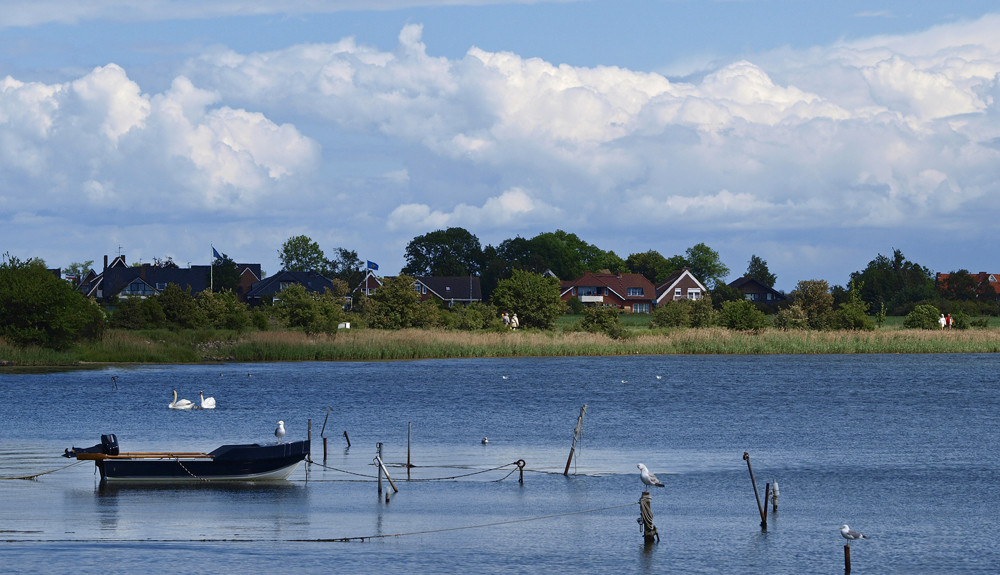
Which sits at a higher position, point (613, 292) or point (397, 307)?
point (613, 292)

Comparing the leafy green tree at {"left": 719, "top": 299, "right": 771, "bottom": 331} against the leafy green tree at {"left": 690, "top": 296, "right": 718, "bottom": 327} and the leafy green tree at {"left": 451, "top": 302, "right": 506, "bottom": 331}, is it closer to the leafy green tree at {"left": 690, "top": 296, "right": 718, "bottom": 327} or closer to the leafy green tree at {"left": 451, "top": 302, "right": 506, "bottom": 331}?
the leafy green tree at {"left": 690, "top": 296, "right": 718, "bottom": 327}

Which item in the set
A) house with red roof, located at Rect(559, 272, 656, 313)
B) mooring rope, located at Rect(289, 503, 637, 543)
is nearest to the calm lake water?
mooring rope, located at Rect(289, 503, 637, 543)

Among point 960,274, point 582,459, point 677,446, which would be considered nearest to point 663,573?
point 582,459

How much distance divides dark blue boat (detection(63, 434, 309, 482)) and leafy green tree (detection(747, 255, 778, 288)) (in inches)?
6282

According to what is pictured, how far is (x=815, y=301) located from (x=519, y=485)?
85.2 meters

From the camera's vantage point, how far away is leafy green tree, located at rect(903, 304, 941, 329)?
110 m

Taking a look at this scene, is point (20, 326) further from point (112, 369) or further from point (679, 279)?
point (679, 279)

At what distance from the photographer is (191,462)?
108 ft

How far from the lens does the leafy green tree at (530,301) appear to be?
10962 centimetres

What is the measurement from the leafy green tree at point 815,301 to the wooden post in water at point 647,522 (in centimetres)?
8975

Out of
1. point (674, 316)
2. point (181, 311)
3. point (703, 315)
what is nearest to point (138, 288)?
point (181, 311)

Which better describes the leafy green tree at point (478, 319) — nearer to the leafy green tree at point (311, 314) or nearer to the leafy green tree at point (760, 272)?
the leafy green tree at point (311, 314)

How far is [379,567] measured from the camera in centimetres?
2294

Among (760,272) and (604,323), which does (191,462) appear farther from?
(760,272)
